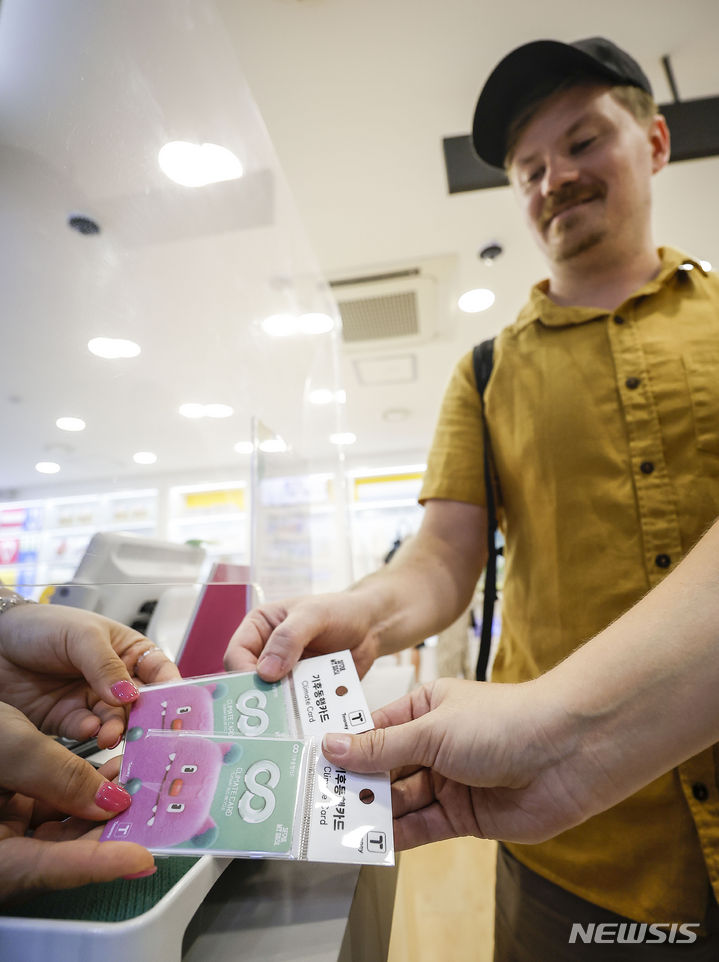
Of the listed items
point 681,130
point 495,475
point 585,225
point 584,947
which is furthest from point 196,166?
point 584,947

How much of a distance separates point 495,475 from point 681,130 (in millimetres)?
1547

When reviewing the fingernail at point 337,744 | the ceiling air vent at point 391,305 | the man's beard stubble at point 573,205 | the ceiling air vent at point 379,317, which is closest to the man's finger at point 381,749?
the fingernail at point 337,744

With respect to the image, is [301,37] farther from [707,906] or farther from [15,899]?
[707,906]

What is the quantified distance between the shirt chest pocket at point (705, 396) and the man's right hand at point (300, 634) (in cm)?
61

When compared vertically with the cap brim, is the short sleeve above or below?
below

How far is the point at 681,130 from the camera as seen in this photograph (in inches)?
63.7

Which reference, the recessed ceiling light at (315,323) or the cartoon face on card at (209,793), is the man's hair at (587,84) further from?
the recessed ceiling light at (315,323)

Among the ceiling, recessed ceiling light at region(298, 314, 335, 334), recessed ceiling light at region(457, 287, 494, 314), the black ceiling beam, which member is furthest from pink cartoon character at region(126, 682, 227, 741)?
recessed ceiling light at region(457, 287, 494, 314)

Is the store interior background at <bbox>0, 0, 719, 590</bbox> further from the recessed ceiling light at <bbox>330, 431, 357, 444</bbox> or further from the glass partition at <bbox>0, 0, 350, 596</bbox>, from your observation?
the recessed ceiling light at <bbox>330, 431, 357, 444</bbox>

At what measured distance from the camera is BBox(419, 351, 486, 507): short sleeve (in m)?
1.01

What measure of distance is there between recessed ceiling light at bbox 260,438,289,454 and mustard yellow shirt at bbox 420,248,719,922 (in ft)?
2.81

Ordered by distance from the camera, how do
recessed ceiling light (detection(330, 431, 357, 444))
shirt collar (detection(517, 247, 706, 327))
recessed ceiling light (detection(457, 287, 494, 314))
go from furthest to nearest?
1. recessed ceiling light (detection(330, 431, 357, 444))
2. recessed ceiling light (detection(457, 287, 494, 314))
3. shirt collar (detection(517, 247, 706, 327))

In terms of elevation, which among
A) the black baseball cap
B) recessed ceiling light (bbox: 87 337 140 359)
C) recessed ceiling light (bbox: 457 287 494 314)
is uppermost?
recessed ceiling light (bbox: 457 287 494 314)

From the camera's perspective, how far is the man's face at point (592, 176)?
92cm
